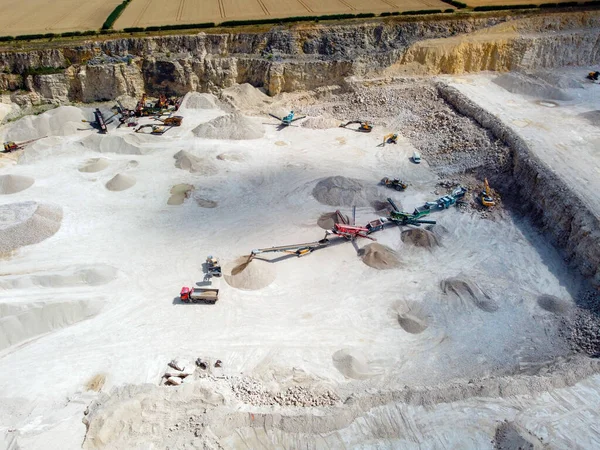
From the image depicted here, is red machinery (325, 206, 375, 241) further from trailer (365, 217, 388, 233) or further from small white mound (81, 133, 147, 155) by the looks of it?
small white mound (81, 133, 147, 155)

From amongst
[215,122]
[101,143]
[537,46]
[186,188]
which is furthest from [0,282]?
[537,46]

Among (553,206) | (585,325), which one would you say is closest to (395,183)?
(553,206)

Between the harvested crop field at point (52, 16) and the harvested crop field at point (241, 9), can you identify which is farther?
the harvested crop field at point (241, 9)

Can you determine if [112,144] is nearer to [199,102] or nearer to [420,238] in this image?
[199,102]

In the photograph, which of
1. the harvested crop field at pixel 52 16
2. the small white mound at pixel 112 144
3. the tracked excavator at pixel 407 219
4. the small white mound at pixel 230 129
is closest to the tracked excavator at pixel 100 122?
the small white mound at pixel 112 144

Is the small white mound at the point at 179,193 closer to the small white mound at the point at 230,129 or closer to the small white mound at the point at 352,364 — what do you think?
the small white mound at the point at 230,129
